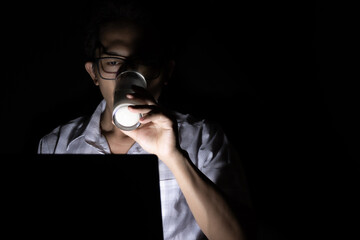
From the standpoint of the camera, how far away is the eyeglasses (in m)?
0.88

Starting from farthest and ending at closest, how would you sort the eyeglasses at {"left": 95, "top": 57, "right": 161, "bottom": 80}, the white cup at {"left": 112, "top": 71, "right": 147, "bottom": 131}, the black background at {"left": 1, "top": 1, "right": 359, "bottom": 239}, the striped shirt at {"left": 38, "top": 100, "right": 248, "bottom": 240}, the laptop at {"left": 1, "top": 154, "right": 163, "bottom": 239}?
the black background at {"left": 1, "top": 1, "right": 359, "bottom": 239}, the striped shirt at {"left": 38, "top": 100, "right": 248, "bottom": 240}, the eyeglasses at {"left": 95, "top": 57, "right": 161, "bottom": 80}, the white cup at {"left": 112, "top": 71, "right": 147, "bottom": 131}, the laptop at {"left": 1, "top": 154, "right": 163, "bottom": 239}

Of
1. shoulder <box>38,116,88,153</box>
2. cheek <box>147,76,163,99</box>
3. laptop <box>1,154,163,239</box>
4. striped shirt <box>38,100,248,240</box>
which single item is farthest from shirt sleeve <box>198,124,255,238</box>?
shoulder <box>38,116,88,153</box>

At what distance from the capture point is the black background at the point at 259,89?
4.13 feet

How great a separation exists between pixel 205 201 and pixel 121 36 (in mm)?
663

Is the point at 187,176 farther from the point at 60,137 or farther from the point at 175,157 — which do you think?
the point at 60,137

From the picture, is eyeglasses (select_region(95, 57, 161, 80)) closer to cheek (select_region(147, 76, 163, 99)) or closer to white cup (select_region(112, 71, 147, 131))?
cheek (select_region(147, 76, 163, 99))

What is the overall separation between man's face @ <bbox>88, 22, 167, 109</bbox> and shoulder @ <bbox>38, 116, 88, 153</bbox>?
35 cm

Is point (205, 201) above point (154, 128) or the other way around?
the other way around

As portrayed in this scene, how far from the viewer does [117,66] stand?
89 cm

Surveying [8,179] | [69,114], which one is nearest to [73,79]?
[69,114]

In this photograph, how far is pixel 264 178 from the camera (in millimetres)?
1310

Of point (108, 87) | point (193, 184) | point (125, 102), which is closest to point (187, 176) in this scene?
point (193, 184)

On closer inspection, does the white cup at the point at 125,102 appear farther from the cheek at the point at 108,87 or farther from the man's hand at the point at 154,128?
the cheek at the point at 108,87

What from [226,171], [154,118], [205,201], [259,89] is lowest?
[205,201]
